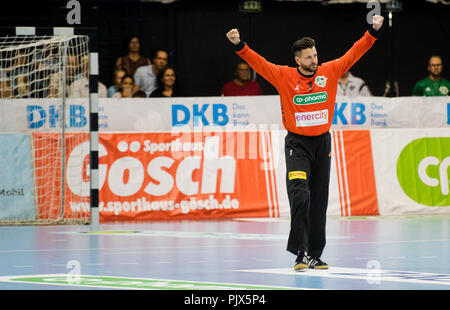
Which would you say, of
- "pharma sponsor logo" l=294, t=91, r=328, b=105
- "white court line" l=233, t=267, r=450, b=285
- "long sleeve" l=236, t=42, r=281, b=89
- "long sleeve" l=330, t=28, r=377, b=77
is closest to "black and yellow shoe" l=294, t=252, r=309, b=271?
"white court line" l=233, t=267, r=450, b=285

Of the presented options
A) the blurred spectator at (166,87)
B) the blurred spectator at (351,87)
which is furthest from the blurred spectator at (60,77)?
the blurred spectator at (351,87)

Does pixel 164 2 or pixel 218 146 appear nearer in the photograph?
pixel 218 146

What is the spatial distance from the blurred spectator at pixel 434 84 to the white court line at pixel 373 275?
387 inches

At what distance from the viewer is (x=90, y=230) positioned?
14.0 m

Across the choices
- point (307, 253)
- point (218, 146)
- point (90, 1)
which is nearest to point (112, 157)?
point (218, 146)

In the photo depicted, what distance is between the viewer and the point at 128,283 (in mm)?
7969

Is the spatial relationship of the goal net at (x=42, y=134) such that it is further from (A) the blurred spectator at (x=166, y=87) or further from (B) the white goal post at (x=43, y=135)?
(A) the blurred spectator at (x=166, y=87)

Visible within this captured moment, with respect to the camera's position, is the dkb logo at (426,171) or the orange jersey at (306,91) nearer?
the orange jersey at (306,91)

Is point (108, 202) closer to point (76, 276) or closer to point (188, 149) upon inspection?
point (188, 149)

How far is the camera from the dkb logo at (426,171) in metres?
16.8

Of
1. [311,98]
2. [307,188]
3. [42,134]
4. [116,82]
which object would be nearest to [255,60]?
[311,98]

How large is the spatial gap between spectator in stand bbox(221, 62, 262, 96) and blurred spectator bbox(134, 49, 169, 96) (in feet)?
4.37

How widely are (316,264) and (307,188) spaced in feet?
Result: 2.52

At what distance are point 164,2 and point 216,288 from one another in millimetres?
13856
